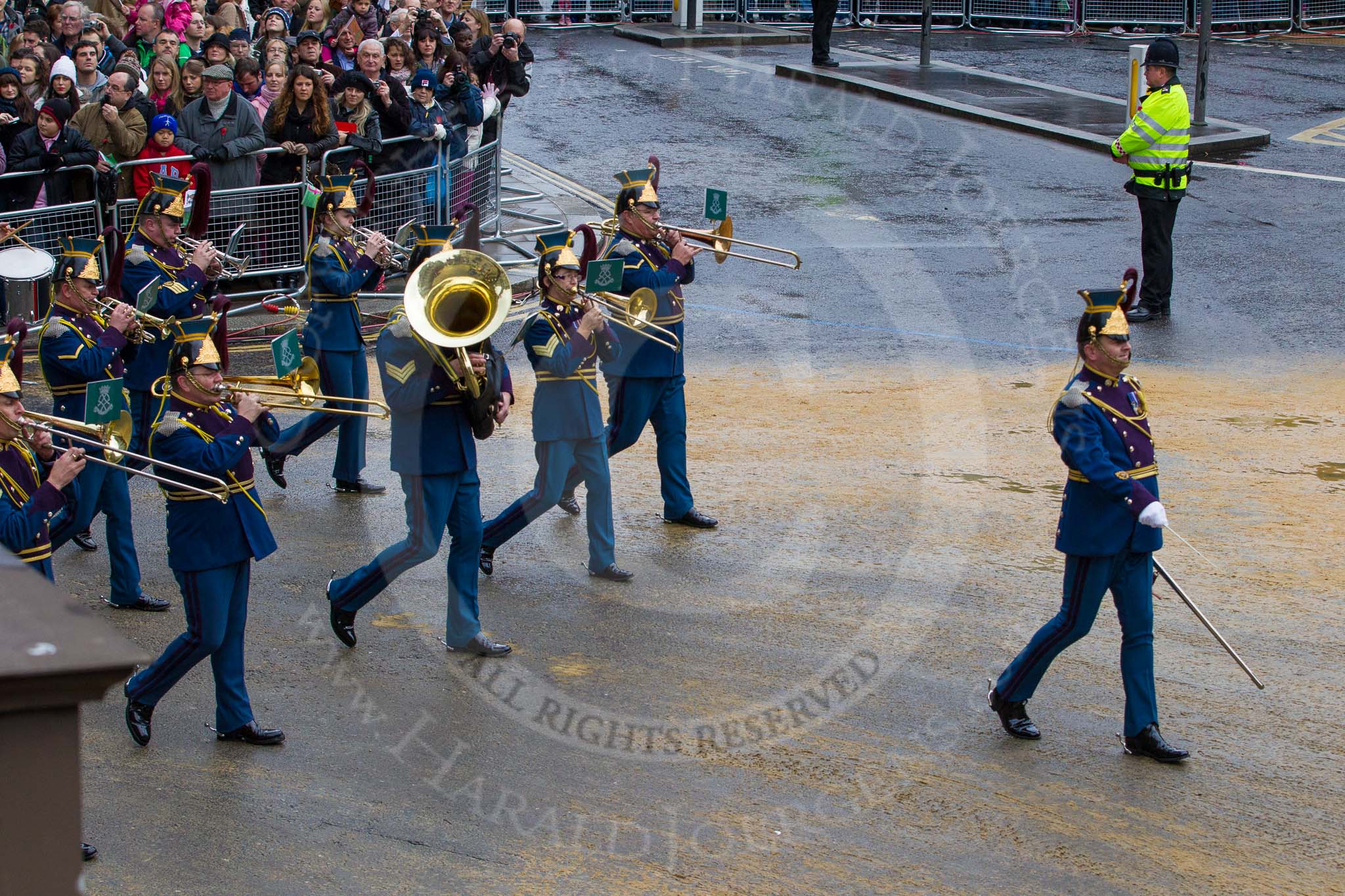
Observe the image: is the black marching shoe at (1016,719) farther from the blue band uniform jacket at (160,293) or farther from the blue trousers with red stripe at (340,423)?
the blue band uniform jacket at (160,293)

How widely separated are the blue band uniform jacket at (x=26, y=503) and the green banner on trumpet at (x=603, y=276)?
9.63 ft

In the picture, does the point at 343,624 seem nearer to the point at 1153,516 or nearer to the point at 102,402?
the point at 102,402

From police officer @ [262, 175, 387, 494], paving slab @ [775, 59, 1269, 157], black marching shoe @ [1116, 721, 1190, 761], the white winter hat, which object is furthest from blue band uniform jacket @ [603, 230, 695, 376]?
paving slab @ [775, 59, 1269, 157]

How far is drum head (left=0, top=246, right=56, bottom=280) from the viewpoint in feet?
29.9

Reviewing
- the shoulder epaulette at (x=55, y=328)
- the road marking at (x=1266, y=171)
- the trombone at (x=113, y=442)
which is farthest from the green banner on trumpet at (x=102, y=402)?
the road marking at (x=1266, y=171)

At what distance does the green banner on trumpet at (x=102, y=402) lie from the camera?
6625mm

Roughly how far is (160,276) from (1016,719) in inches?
214

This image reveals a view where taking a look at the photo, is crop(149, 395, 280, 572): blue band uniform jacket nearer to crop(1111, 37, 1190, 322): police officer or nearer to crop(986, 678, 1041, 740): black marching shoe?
crop(986, 678, 1041, 740): black marching shoe

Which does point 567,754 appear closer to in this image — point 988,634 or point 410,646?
point 410,646

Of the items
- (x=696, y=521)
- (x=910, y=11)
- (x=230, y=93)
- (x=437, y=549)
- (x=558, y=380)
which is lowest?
(x=696, y=521)

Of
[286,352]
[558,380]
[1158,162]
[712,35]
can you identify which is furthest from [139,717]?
[712,35]

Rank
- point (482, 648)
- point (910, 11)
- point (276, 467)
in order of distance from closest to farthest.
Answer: point (482, 648) → point (276, 467) → point (910, 11)

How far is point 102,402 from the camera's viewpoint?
6.66 meters

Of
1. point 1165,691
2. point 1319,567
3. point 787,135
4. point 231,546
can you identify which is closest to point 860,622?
point 1165,691
